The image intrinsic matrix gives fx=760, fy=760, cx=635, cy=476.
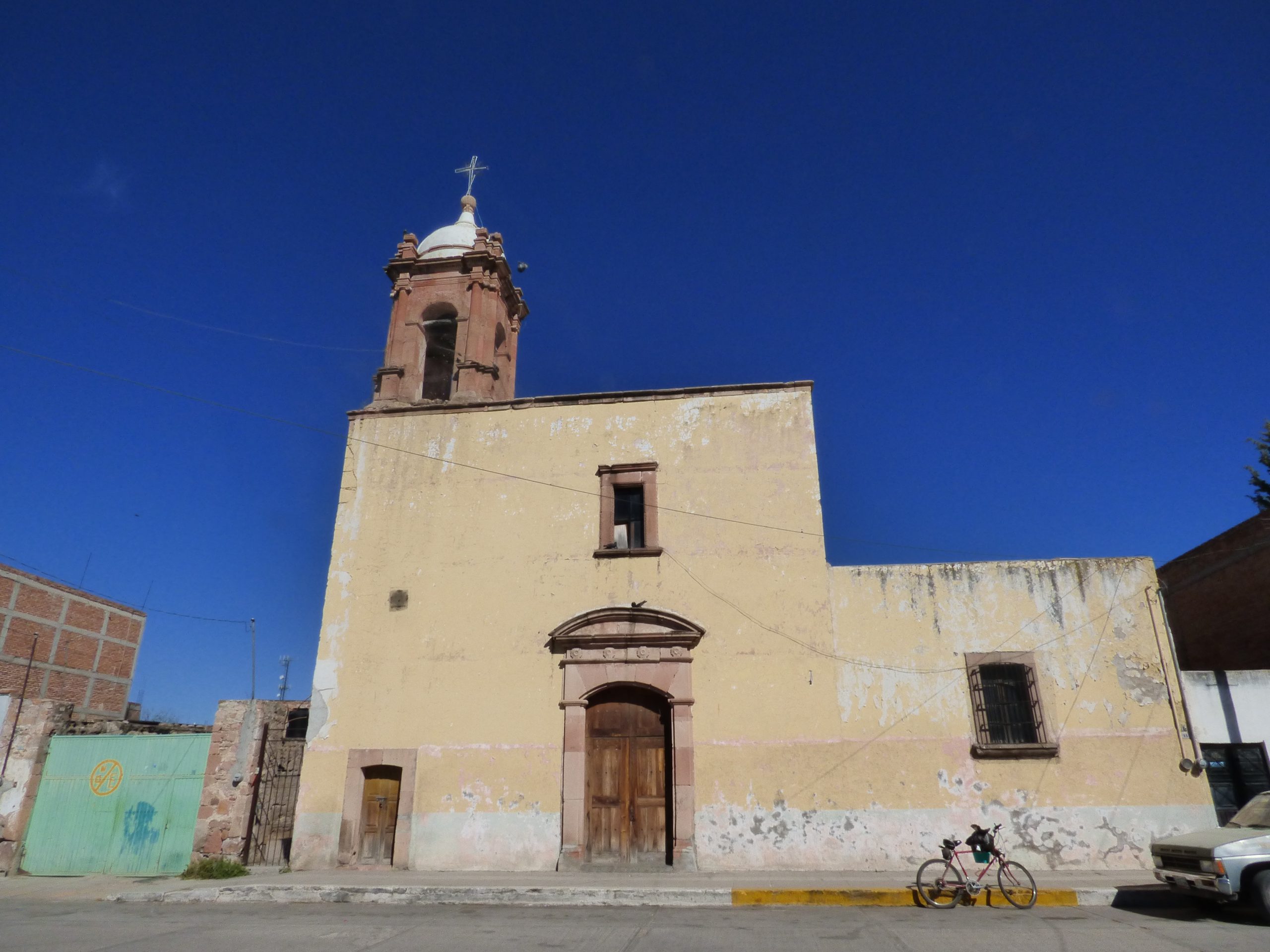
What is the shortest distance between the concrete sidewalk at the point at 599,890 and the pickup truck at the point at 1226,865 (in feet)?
2.99

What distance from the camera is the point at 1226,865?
821 centimetres

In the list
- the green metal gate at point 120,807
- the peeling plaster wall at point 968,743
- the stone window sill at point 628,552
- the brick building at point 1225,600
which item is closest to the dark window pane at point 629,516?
the stone window sill at point 628,552

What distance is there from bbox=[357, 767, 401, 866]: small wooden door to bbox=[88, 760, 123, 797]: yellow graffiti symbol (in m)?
4.09

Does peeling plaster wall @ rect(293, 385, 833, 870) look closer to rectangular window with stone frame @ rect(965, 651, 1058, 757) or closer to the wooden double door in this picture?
the wooden double door

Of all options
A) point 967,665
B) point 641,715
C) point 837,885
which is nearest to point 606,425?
point 641,715

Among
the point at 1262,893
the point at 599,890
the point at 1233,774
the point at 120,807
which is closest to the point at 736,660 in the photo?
the point at 599,890

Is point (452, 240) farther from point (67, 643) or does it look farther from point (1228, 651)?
point (1228, 651)

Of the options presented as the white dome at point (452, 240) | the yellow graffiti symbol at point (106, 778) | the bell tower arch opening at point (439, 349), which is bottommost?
the yellow graffiti symbol at point (106, 778)

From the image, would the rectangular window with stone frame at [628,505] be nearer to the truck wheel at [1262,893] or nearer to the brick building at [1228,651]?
the brick building at [1228,651]

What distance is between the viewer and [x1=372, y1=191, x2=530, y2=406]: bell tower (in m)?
16.0

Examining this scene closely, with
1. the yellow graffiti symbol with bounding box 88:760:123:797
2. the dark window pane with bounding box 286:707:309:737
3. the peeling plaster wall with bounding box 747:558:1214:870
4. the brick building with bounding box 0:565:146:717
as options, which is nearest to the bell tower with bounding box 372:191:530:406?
the dark window pane with bounding box 286:707:309:737

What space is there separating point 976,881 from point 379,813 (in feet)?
30.1

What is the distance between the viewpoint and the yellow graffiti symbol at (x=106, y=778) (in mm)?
12781

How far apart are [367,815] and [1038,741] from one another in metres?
11.0
